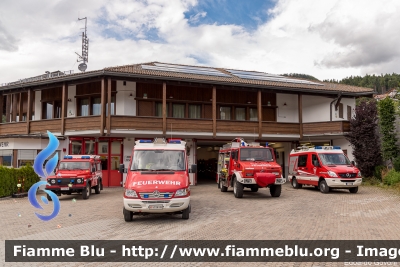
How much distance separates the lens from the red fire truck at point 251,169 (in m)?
Result: 13.7

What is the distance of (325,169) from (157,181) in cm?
1035

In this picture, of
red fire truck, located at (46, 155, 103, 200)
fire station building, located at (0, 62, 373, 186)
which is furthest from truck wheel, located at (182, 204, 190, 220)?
fire station building, located at (0, 62, 373, 186)

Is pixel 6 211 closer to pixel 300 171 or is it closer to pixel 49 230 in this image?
pixel 49 230

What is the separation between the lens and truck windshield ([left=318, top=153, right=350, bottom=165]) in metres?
16.6

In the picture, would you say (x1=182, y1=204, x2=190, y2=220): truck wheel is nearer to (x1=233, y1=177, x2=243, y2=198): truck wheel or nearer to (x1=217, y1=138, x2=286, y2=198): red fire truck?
(x1=217, y1=138, x2=286, y2=198): red fire truck

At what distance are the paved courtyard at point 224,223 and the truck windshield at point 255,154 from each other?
86.0 inches

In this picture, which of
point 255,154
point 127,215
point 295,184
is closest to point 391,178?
point 295,184

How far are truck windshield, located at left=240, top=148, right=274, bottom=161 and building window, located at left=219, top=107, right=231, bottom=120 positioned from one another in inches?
395

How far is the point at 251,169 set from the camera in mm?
13703

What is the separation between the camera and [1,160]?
20438 millimetres

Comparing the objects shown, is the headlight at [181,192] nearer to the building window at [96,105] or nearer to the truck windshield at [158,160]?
the truck windshield at [158,160]

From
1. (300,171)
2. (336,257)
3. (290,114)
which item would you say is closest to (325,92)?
(290,114)

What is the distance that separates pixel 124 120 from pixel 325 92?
14.9 metres

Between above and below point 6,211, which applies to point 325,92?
above
